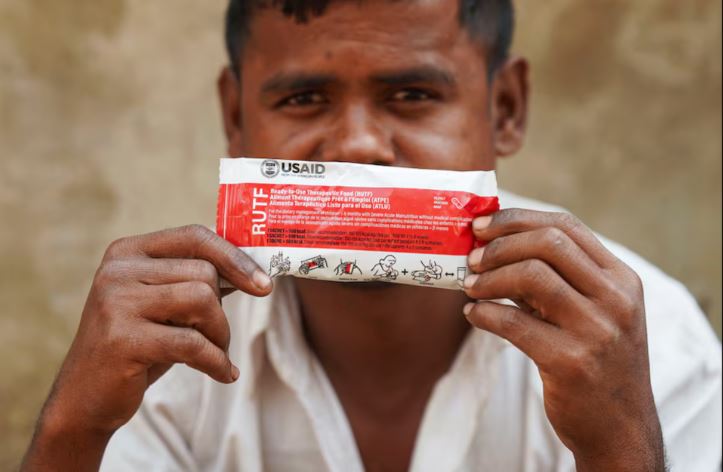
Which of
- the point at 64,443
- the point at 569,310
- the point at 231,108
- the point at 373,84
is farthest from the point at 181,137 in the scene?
the point at 569,310

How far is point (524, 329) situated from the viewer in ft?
4.46

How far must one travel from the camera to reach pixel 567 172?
2717mm

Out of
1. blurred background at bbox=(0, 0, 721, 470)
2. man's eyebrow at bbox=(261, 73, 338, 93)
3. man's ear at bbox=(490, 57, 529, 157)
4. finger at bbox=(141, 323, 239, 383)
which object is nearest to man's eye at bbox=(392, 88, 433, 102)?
man's eyebrow at bbox=(261, 73, 338, 93)

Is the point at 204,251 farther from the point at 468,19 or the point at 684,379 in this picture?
the point at 684,379

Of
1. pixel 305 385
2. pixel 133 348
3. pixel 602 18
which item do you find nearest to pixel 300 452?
pixel 305 385

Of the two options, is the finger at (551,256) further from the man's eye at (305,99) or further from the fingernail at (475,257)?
the man's eye at (305,99)

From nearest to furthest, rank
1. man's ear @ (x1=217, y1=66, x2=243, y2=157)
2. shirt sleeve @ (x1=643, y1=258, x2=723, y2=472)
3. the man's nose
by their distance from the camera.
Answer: the man's nose, shirt sleeve @ (x1=643, y1=258, x2=723, y2=472), man's ear @ (x1=217, y1=66, x2=243, y2=157)

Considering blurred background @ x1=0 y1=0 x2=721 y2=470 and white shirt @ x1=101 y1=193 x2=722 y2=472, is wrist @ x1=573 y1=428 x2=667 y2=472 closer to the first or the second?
white shirt @ x1=101 y1=193 x2=722 y2=472

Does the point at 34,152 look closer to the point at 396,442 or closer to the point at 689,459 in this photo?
the point at 396,442

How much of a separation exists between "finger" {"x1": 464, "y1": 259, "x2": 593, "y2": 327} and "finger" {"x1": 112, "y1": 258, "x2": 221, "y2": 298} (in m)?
0.42

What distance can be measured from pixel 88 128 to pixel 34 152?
0.18 m

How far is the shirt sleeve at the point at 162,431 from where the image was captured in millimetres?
1888

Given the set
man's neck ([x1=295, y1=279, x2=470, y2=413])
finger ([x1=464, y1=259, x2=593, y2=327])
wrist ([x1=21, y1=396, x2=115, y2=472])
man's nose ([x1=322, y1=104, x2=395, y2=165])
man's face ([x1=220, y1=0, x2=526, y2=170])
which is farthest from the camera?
man's neck ([x1=295, y1=279, x2=470, y2=413])

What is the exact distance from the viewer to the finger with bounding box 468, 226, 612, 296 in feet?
4.36
